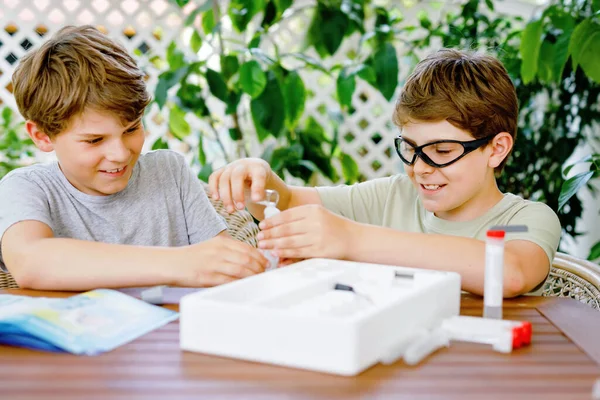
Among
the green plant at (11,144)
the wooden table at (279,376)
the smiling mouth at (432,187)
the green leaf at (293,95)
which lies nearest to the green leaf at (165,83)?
the green leaf at (293,95)

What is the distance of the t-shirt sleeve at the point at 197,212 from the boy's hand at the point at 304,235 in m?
0.55

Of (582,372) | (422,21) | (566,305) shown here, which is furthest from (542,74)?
(582,372)

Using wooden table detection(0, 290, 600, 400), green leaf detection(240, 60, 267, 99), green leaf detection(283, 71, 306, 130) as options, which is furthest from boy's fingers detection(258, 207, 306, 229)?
green leaf detection(283, 71, 306, 130)

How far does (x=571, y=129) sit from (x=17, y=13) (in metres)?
2.79

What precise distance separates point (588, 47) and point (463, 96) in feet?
1.78

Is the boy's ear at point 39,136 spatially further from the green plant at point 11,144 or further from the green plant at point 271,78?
the green plant at point 11,144

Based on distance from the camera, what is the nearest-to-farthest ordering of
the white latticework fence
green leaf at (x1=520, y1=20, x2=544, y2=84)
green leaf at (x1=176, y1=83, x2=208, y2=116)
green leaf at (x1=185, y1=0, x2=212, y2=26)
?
green leaf at (x1=520, y1=20, x2=544, y2=84), green leaf at (x1=185, y1=0, x2=212, y2=26), green leaf at (x1=176, y1=83, x2=208, y2=116), the white latticework fence

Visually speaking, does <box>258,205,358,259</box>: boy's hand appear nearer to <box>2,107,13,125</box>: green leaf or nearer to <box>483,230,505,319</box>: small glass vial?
<box>483,230,505,319</box>: small glass vial

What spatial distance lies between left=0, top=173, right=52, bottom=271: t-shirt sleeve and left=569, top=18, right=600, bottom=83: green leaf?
1.42 metres

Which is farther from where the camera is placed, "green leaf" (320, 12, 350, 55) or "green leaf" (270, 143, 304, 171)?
"green leaf" (270, 143, 304, 171)

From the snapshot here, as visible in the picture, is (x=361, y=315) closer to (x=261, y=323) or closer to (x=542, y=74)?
(x=261, y=323)

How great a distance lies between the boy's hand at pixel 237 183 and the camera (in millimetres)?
1499

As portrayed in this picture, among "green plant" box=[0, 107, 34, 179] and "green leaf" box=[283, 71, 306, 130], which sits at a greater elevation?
"green leaf" box=[283, 71, 306, 130]

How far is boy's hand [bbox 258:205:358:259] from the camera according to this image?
1331mm
